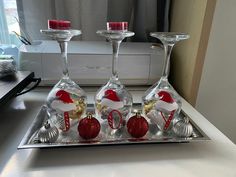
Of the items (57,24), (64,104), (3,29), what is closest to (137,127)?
(64,104)

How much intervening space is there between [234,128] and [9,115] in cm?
79

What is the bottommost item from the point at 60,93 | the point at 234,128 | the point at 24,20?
the point at 234,128

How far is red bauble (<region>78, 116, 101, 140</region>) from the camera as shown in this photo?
483 millimetres

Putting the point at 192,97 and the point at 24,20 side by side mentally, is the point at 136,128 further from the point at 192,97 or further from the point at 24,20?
the point at 24,20

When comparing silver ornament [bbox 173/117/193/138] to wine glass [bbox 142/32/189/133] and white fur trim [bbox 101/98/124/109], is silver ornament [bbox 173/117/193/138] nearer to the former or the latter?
wine glass [bbox 142/32/189/133]

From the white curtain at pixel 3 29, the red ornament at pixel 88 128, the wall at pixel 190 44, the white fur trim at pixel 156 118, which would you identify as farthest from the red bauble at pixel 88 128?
the white curtain at pixel 3 29

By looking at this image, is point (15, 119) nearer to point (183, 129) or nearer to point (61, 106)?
point (61, 106)

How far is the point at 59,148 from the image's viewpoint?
0.48 meters

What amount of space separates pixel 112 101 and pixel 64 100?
0.11 m

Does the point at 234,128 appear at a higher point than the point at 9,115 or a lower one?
lower

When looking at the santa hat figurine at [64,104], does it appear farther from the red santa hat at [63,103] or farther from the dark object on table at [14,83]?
the dark object on table at [14,83]

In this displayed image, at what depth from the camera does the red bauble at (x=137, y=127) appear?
1.64ft

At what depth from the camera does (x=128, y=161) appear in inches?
17.9

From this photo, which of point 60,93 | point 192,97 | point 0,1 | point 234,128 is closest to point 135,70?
point 192,97
